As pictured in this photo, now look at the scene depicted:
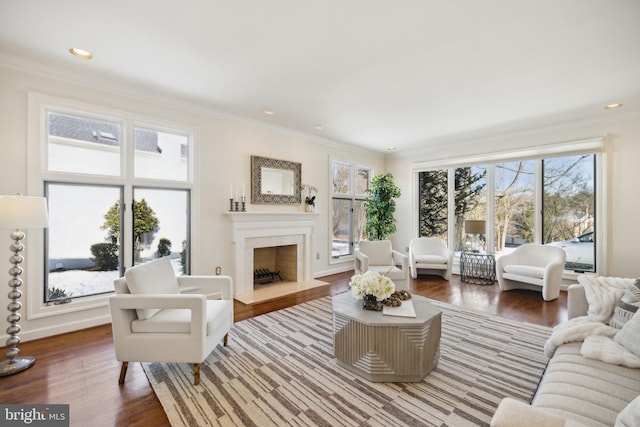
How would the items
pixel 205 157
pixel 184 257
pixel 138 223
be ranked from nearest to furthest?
pixel 138 223 < pixel 184 257 < pixel 205 157

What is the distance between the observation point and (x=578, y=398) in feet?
4.17

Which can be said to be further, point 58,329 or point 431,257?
point 431,257

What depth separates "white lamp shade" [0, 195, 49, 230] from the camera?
212 cm

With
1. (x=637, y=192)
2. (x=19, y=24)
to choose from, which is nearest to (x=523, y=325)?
(x=637, y=192)

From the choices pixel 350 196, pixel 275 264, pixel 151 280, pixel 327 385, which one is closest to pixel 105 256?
pixel 151 280

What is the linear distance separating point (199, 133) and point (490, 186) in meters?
5.22

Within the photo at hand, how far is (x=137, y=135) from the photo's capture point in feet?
11.2

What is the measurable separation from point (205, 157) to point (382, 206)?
3448 mm

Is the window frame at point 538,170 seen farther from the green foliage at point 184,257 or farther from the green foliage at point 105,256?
the green foliage at point 105,256

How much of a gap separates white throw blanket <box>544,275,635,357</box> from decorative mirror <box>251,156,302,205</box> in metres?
3.81

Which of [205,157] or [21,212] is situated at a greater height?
[205,157]

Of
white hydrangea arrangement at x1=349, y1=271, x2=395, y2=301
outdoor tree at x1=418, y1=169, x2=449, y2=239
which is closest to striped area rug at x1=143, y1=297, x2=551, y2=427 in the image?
white hydrangea arrangement at x1=349, y1=271, x2=395, y2=301

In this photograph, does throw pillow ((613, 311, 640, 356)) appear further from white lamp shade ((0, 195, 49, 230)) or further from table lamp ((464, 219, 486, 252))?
white lamp shade ((0, 195, 49, 230))

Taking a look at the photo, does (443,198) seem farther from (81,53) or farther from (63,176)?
(63,176)
